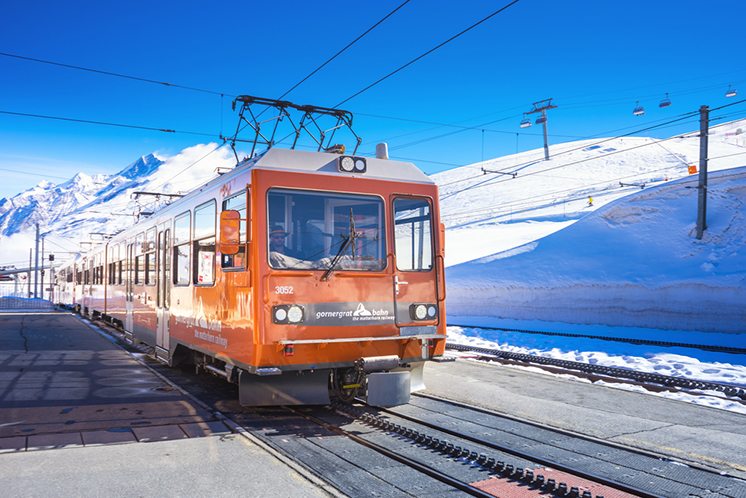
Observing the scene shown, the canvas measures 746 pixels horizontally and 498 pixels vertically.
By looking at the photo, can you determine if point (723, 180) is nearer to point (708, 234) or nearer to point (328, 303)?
point (708, 234)

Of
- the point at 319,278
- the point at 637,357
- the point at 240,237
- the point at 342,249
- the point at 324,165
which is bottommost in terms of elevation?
the point at 637,357

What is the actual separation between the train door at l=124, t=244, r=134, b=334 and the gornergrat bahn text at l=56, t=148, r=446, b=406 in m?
6.27

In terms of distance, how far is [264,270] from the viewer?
7.06 metres

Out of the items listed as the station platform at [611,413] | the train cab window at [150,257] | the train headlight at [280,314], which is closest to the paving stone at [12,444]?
the train headlight at [280,314]

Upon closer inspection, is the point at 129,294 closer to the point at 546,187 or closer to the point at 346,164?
the point at 346,164

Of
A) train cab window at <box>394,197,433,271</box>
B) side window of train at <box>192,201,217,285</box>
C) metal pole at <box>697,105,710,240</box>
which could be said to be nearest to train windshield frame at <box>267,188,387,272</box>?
train cab window at <box>394,197,433,271</box>

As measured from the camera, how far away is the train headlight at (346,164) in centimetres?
778

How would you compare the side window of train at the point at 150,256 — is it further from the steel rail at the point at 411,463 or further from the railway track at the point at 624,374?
the railway track at the point at 624,374

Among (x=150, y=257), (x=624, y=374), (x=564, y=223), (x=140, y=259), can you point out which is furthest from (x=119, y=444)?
(x=564, y=223)

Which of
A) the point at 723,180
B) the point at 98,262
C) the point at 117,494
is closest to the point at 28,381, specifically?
the point at 117,494

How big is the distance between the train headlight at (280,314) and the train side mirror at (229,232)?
852 millimetres

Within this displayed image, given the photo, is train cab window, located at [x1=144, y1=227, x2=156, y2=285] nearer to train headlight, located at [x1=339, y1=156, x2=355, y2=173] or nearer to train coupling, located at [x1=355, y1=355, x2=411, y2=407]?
train headlight, located at [x1=339, y1=156, x2=355, y2=173]

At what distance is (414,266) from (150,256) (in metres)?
6.69

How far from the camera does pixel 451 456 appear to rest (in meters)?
6.16
